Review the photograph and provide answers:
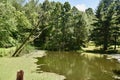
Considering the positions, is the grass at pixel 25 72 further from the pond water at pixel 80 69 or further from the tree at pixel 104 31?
the tree at pixel 104 31

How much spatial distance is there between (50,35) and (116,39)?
52.2 feet

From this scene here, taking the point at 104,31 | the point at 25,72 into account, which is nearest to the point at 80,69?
the point at 25,72

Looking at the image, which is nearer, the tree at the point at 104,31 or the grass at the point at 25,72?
the grass at the point at 25,72

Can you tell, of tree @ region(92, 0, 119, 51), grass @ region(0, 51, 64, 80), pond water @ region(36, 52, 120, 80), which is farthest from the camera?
tree @ region(92, 0, 119, 51)

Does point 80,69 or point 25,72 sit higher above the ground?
point 25,72

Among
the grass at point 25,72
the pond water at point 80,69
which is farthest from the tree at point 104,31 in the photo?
the grass at point 25,72

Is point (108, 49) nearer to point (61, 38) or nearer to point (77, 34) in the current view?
point (77, 34)

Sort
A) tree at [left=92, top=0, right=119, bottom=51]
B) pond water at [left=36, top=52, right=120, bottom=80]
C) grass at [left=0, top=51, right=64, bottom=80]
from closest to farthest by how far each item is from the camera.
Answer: grass at [left=0, top=51, right=64, bottom=80], pond water at [left=36, top=52, right=120, bottom=80], tree at [left=92, top=0, right=119, bottom=51]

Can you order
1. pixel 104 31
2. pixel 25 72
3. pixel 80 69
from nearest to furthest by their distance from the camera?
pixel 25 72 → pixel 80 69 → pixel 104 31

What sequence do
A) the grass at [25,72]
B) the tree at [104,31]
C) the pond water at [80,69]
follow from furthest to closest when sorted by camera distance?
the tree at [104,31], the pond water at [80,69], the grass at [25,72]

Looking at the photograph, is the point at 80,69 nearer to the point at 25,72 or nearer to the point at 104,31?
the point at 25,72

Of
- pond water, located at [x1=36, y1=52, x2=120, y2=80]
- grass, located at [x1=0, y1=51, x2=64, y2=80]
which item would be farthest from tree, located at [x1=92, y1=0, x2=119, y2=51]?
grass, located at [x1=0, y1=51, x2=64, y2=80]

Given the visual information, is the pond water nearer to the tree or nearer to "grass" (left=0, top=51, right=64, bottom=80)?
"grass" (left=0, top=51, right=64, bottom=80)

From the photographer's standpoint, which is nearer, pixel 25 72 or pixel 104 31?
pixel 25 72
